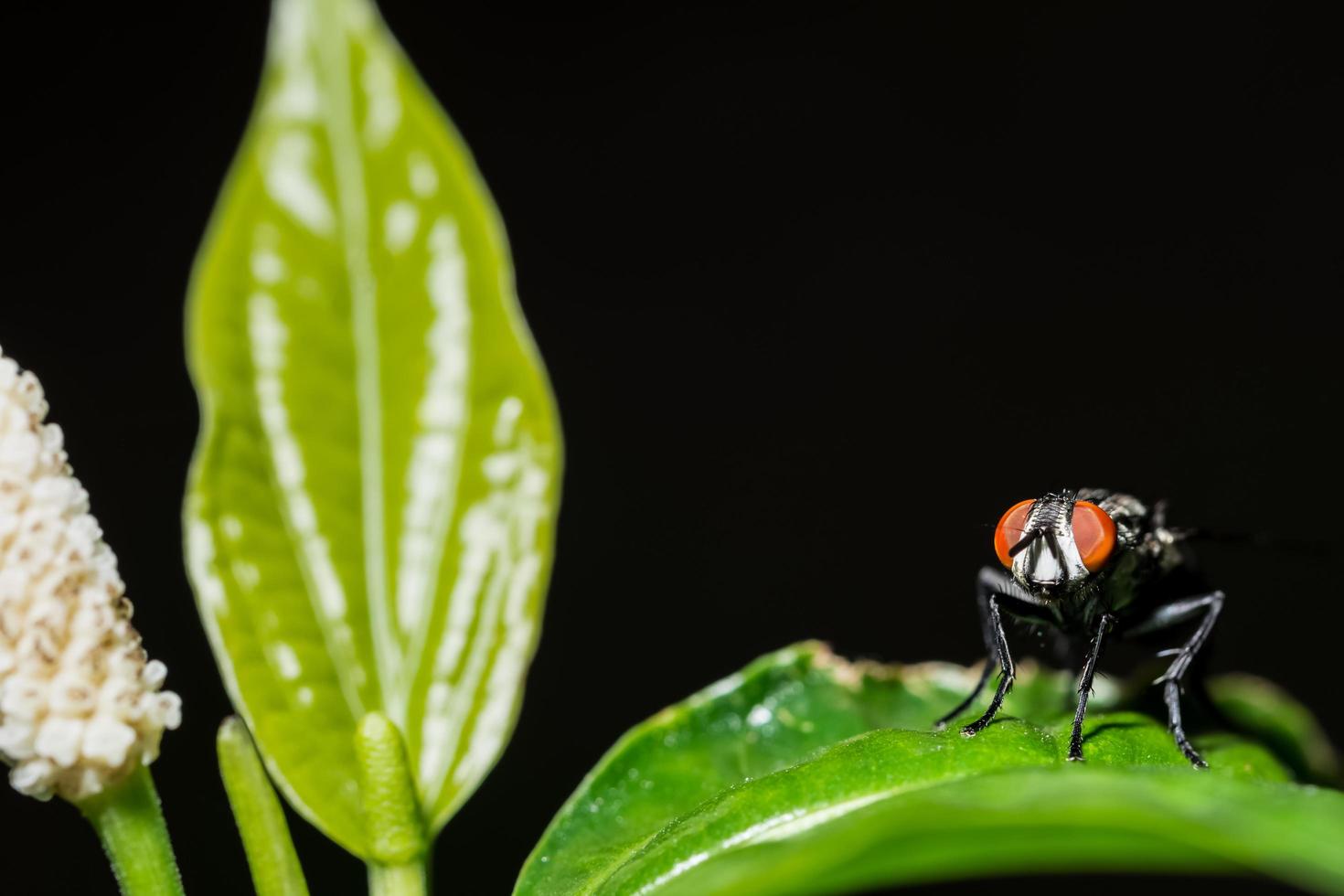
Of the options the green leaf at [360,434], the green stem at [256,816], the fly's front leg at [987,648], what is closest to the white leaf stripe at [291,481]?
the green leaf at [360,434]

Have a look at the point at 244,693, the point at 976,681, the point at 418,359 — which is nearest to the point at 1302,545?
the point at 976,681

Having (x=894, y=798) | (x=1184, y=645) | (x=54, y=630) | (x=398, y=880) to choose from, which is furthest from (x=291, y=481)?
(x=1184, y=645)

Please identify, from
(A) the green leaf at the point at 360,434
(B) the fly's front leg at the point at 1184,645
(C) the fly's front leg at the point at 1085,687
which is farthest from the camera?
(B) the fly's front leg at the point at 1184,645

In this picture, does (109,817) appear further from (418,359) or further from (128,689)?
(418,359)

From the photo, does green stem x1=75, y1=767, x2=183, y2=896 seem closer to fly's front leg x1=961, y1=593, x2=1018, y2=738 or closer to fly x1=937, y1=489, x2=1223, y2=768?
fly's front leg x1=961, y1=593, x2=1018, y2=738

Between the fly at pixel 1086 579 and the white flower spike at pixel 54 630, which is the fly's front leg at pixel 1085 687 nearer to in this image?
the fly at pixel 1086 579

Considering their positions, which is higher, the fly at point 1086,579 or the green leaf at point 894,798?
the fly at point 1086,579

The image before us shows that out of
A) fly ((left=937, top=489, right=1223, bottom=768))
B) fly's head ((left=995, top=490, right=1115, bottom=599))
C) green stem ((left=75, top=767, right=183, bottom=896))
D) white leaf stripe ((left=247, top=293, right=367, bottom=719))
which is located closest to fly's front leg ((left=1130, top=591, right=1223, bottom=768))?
fly ((left=937, top=489, right=1223, bottom=768))

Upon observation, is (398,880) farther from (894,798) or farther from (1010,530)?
(1010,530)
